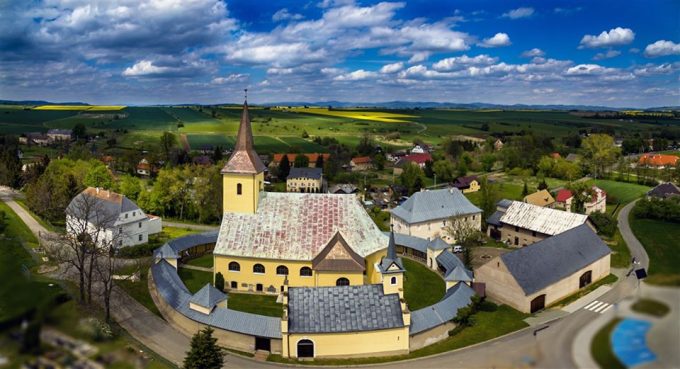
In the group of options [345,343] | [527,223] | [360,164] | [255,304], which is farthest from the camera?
[360,164]

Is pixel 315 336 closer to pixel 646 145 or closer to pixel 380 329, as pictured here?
pixel 380 329

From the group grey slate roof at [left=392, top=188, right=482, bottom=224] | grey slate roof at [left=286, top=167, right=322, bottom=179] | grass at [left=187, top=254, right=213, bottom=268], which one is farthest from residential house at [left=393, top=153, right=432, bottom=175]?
grass at [left=187, top=254, right=213, bottom=268]

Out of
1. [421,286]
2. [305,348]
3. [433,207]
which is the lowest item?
[421,286]

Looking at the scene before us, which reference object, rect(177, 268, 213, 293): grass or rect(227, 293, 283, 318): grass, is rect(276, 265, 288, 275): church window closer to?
rect(227, 293, 283, 318): grass

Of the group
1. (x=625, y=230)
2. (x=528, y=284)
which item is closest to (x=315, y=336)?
(x=528, y=284)

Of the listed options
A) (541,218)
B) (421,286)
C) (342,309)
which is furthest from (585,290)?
(342,309)

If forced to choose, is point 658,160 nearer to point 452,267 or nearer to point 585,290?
point 585,290

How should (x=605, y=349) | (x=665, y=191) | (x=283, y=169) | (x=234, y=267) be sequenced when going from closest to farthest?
1. (x=605, y=349)
2. (x=234, y=267)
3. (x=665, y=191)
4. (x=283, y=169)
